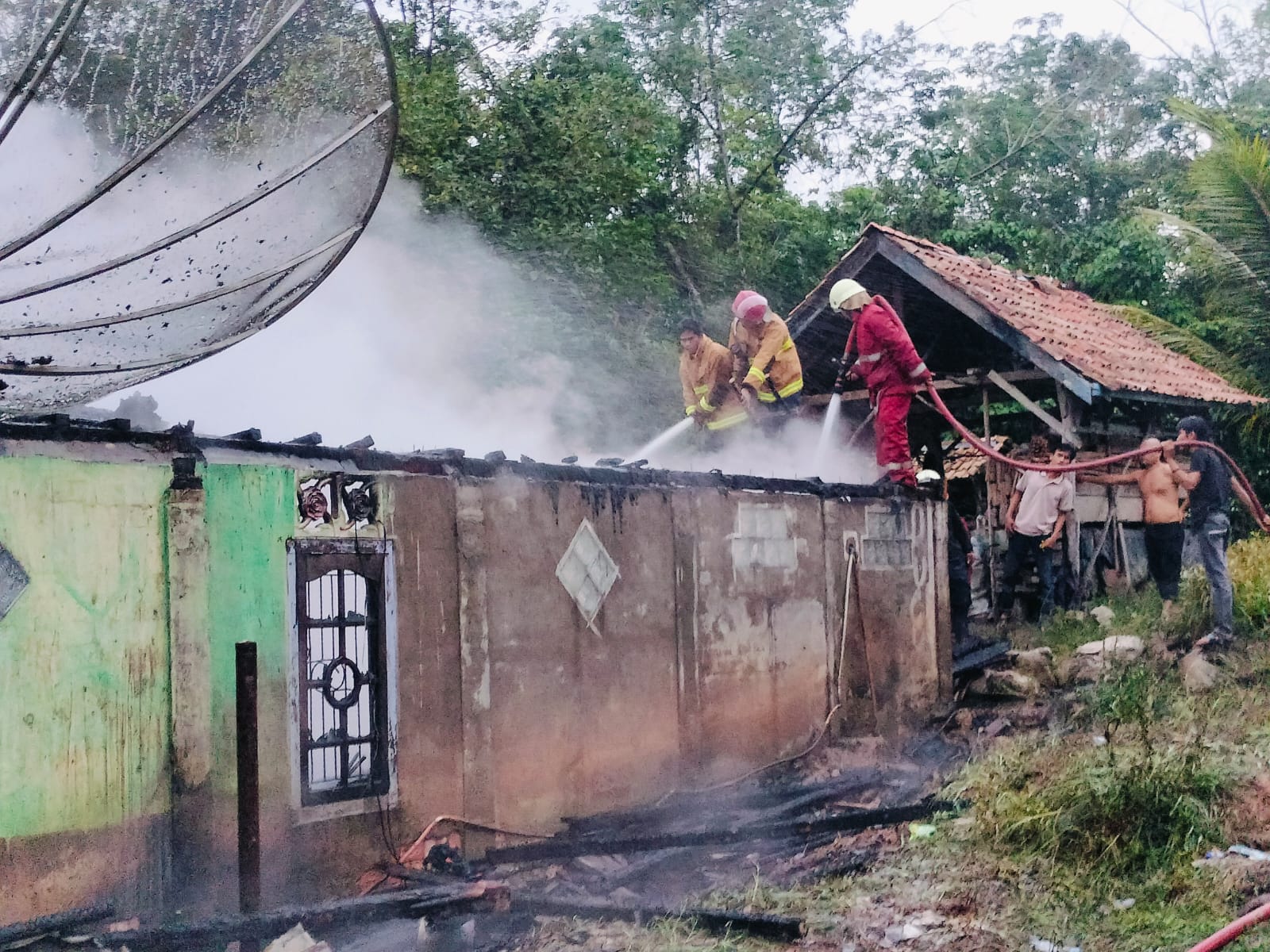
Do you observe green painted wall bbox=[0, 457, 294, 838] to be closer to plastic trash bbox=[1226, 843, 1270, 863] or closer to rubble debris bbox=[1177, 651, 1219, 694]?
plastic trash bbox=[1226, 843, 1270, 863]

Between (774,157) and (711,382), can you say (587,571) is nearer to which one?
(711,382)

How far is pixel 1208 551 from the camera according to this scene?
10.8 m

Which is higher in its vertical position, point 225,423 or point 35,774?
point 225,423

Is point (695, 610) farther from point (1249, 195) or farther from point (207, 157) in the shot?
point (1249, 195)

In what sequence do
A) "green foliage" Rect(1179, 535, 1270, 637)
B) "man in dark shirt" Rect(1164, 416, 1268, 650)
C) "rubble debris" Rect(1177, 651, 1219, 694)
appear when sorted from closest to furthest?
"rubble debris" Rect(1177, 651, 1219, 694) → "man in dark shirt" Rect(1164, 416, 1268, 650) → "green foliage" Rect(1179, 535, 1270, 637)

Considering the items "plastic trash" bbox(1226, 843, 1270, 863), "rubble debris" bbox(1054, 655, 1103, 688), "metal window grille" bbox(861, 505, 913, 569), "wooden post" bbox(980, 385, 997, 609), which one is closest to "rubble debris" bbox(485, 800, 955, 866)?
"plastic trash" bbox(1226, 843, 1270, 863)

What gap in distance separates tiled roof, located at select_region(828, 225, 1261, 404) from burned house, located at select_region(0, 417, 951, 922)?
199 inches

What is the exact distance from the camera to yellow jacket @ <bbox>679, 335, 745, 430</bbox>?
11477 millimetres

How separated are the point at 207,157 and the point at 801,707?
6.66m

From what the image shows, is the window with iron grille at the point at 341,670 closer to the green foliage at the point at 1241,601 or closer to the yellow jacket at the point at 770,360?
the yellow jacket at the point at 770,360

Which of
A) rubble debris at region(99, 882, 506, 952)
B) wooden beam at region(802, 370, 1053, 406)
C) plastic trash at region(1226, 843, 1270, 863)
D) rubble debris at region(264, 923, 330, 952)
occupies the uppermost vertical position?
wooden beam at region(802, 370, 1053, 406)

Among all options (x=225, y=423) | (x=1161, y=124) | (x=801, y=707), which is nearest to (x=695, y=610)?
(x=801, y=707)

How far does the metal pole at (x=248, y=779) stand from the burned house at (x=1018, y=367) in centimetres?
992

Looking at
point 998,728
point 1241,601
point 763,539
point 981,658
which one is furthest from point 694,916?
point 1241,601
